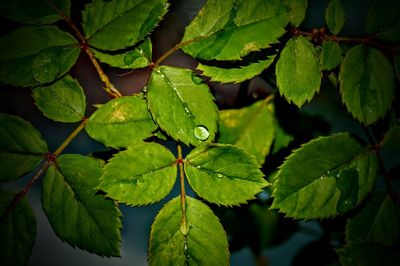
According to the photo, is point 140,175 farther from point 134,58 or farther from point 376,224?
point 376,224

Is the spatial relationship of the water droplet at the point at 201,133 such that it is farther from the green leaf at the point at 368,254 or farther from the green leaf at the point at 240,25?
the green leaf at the point at 368,254

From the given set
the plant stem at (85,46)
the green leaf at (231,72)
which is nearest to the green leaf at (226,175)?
the green leaf at (231,72)

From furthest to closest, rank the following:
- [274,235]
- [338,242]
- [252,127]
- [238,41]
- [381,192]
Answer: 1. [274,235]
2. [338,242]
3. [252,127]
4. [381,192]
5. [238,41]

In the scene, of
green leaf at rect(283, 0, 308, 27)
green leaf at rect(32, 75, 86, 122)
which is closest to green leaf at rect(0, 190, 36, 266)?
green leaf at rect(32, 75, 86, 122)

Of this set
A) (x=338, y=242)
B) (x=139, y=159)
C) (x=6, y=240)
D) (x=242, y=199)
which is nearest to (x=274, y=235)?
(x=338, y=242)

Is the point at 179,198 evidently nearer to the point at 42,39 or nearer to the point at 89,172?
the point at 89,172

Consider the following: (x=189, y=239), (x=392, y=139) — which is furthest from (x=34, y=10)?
(x=392, y=139)
